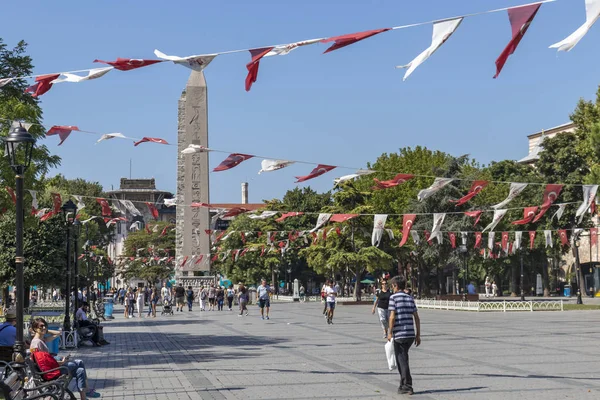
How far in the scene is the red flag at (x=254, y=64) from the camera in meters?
11.8

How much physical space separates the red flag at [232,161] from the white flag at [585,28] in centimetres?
1117

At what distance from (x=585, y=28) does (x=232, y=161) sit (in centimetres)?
1173

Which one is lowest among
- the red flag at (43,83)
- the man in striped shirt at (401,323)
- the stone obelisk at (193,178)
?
the man in striped shirt at (401,323)

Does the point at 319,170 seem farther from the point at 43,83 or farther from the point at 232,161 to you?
the point at 43,83

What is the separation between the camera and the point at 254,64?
39.4ft

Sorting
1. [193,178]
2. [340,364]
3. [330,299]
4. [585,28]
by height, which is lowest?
[340,364]

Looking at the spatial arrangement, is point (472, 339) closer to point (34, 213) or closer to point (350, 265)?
point (34, 213)

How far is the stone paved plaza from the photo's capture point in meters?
13.2

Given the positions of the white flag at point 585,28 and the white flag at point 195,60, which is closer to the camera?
the white flag at point 585,28

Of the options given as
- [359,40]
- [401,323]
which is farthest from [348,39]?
[401,323]

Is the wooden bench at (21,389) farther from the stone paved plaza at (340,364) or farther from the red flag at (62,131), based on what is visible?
the red flag at (62,131)

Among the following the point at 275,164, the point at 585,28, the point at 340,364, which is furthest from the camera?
the point at 275,164

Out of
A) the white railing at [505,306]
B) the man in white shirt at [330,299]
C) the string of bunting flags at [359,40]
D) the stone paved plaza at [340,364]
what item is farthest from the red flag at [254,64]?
the white railing at [505,306]

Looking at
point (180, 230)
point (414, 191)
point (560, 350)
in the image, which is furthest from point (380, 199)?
point (560, 350)
